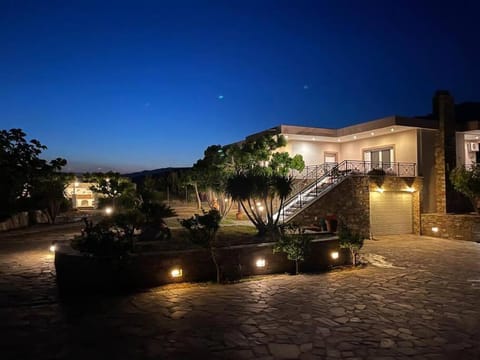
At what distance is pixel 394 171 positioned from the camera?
22125 millimetres

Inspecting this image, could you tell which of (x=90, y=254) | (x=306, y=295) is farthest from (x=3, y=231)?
(x=306, y=295)

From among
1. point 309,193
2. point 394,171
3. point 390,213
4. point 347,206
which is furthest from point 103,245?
point 394,171

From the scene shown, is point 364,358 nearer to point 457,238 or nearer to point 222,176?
point 222,176

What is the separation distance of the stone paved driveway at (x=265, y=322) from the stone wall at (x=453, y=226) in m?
10.1

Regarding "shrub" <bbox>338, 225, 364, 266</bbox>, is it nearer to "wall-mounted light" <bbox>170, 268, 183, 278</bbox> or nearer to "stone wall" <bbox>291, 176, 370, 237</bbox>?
"wall-mounted light" <bbox>170, 268, 183, 278</bbox>

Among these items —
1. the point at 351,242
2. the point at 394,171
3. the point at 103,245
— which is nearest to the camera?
the point at 103,245

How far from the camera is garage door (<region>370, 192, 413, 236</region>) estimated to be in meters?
A: 20.9

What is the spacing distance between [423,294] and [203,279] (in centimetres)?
534

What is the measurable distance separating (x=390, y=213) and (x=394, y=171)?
106 inches

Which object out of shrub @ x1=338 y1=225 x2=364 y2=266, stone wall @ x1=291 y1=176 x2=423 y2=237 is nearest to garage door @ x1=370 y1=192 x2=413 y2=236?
stone wall @ x1=291 y1=176 x2=423 y2=237

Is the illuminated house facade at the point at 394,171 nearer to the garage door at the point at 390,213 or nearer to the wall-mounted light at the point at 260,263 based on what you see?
the garage door at the point at 390,213

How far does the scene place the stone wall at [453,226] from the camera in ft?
60.7

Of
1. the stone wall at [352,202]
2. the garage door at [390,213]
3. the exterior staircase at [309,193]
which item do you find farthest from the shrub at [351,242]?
the garage door at [390,213]

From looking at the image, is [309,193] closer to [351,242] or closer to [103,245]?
[351,242]
